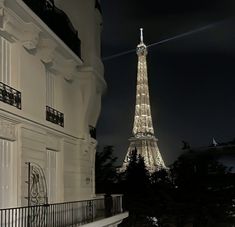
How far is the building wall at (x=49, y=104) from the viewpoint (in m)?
18.0

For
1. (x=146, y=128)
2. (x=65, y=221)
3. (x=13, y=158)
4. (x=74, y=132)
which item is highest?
(x=146, y=128)

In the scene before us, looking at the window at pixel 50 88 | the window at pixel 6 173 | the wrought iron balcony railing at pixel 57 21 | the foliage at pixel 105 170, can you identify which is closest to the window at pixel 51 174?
the window at pixel 50 88

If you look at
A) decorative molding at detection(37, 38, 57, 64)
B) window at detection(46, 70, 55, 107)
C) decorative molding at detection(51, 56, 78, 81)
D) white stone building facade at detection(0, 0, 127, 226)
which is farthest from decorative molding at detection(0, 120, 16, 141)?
decorative molding at detection(51, 56, 78, 81)

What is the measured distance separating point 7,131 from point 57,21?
7.53 m

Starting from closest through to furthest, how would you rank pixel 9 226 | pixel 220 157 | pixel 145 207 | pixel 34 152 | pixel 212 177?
pixel 9 226, pixel 34 152, pixel 145 207, pixel 212 177, pixel 220 157

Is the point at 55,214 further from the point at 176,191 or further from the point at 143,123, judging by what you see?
the point at 143,123

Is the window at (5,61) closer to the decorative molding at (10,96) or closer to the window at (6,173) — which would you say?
the decorative molding at (10,96)

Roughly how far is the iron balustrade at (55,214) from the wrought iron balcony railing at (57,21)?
21.1ft

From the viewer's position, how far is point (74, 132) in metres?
26.5

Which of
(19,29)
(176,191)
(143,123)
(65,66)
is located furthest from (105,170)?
(143,123)

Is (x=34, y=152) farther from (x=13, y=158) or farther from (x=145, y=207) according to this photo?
(x=145, y=207)

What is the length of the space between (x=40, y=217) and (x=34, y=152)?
2387mm

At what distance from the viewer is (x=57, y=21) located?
2392 cm

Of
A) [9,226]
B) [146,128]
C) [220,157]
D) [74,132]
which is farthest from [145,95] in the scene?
[9,226]
